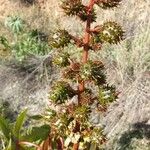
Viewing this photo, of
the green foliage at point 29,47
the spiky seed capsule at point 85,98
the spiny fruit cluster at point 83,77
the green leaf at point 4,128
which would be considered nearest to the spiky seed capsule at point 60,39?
the spiny fruit cluster at point 83,77

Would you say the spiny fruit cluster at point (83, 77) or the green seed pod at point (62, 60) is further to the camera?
the green seed pod at point (62, 60)

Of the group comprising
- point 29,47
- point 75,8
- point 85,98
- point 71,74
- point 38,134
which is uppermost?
point 75,8

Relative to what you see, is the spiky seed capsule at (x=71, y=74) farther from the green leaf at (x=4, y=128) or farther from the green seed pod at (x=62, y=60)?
the green leaf at (x=4, y=128)

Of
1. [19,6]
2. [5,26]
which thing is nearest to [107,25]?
[5,26]

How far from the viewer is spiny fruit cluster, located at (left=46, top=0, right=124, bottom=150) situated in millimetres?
2975

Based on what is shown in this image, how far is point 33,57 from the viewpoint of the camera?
6.75m

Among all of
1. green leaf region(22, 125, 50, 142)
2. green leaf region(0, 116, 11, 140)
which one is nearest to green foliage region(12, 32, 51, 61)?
green leaf region(22, 125, 50, 142)

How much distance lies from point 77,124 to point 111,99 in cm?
24

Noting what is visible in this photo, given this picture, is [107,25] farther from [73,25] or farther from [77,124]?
[73,25]

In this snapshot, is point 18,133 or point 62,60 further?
point 18,133

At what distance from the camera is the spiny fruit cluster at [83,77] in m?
2.97

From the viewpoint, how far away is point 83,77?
116 inches

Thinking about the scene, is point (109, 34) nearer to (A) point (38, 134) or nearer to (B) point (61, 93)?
(B) point (61, 93)

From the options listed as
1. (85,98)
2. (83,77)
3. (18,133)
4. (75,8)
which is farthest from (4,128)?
(75,8)
